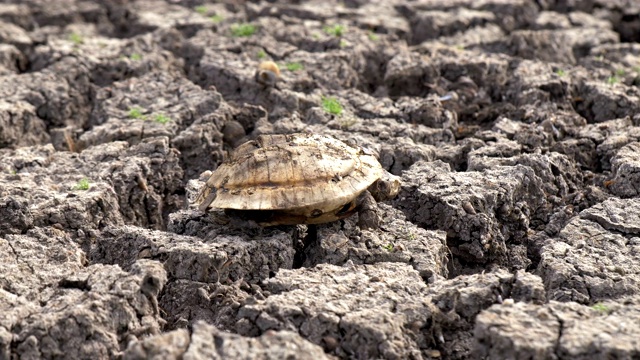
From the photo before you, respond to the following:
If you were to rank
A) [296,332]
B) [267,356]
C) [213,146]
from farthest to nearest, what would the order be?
1. [213,146]
2. [296,332]
3. [267,356]

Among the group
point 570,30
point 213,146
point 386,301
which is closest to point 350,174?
point 386,301

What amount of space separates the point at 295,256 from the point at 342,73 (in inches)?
122

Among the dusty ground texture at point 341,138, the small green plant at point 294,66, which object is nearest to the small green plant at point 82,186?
the dusty ground texture at point 341,138

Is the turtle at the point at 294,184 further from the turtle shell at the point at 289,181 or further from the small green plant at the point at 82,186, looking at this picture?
the small green plant at the point at 82,186

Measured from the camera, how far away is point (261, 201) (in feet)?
16.9

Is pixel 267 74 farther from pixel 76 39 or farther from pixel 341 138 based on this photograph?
pixel 76 39

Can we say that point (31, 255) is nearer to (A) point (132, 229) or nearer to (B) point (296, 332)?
(A) point (132, 229)

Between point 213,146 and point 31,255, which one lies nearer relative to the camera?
point 31,255

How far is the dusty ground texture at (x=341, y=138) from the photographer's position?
4543mm

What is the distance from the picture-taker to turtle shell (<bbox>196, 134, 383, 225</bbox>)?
17.0 feet

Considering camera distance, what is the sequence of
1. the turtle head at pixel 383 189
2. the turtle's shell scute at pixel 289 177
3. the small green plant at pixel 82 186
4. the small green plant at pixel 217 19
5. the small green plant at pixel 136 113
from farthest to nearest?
the small green plant at pixel 217 19 < the small green plant at pixel 136 113 < the small green plant at pixel 82 186 < the turtle head at pixel 383 189 < the turtle's shell scute at pixel 289 177

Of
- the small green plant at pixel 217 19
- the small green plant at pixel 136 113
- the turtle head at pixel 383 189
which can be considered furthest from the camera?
the small green plant at pixel 217 19

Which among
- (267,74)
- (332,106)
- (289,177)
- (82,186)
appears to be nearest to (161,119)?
(267,74)

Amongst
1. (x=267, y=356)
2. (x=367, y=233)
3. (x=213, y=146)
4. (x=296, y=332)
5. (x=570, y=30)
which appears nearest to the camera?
(x=267, y=356)
